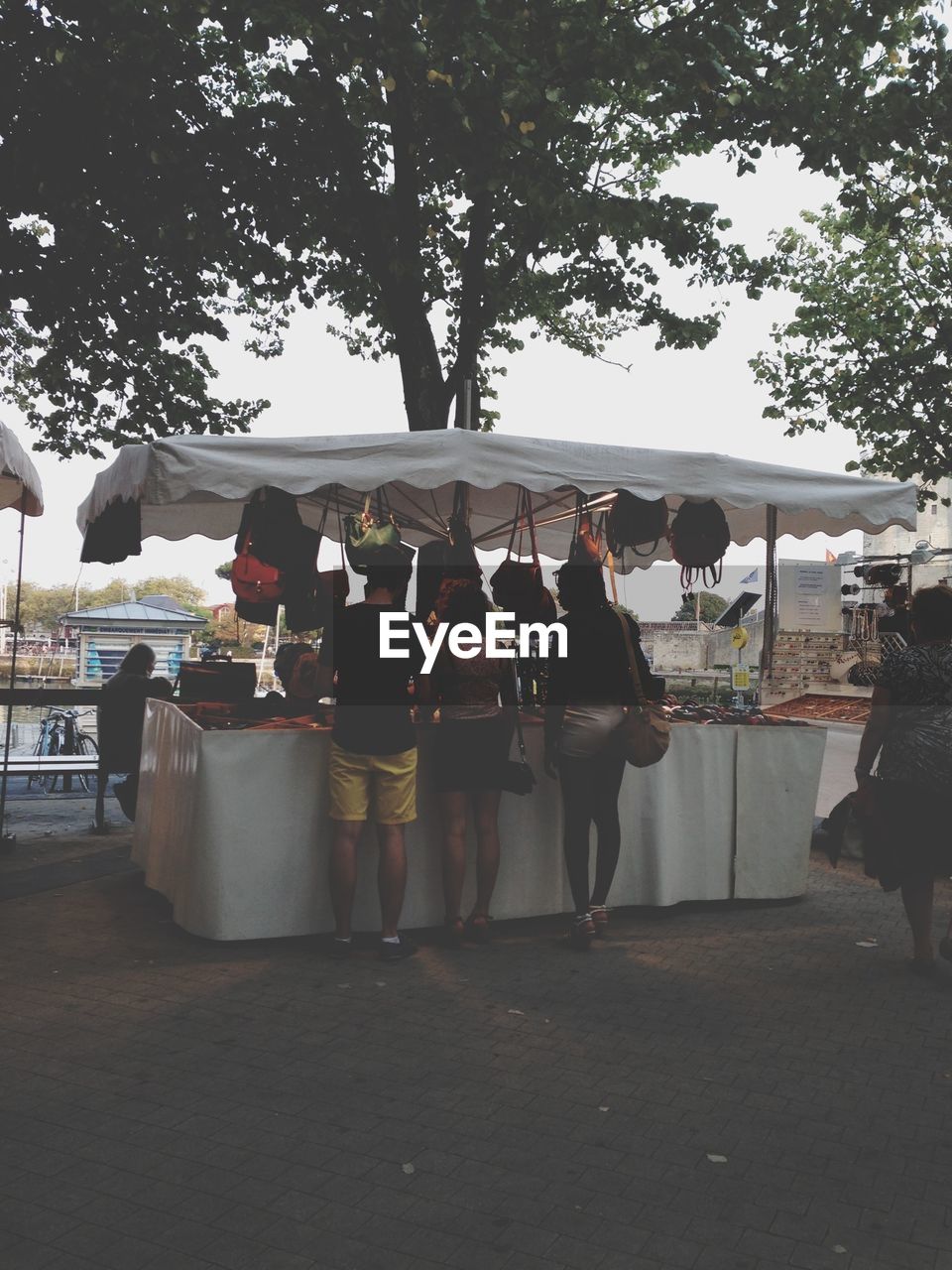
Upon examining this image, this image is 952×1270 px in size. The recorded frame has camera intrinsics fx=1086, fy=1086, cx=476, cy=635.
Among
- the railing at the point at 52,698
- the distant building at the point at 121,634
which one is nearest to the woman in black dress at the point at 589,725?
the railing at the point at 52,698

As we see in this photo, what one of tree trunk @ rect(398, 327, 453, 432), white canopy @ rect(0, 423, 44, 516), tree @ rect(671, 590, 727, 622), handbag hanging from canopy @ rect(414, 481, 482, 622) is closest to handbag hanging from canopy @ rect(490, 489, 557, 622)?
handbag hanging from canopy @ rect(414, 481, 482, 622)

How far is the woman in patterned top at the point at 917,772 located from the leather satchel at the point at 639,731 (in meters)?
1.05

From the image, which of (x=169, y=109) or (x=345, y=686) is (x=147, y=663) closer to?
(x=345, y=686)

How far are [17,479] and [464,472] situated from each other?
343 centimetres

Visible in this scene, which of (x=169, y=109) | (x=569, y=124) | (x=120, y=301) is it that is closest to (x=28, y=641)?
(x=120, y=301)

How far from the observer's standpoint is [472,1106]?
3680mm

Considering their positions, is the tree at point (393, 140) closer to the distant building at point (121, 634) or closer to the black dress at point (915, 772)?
the distant building at point (121, 634)

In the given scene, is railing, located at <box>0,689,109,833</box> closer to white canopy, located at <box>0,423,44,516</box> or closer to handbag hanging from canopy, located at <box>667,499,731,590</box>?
white canopy, located at <box>0,423,44,516</box>

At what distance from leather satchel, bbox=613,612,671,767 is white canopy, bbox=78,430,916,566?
89 centimetres

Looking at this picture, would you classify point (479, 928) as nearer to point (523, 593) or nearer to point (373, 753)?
point (373, 753)

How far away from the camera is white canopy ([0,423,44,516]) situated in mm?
6570

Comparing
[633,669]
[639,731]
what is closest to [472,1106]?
[639,731]

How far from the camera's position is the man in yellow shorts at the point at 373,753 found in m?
5.24

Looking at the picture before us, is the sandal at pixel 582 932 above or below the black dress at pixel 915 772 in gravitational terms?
below
